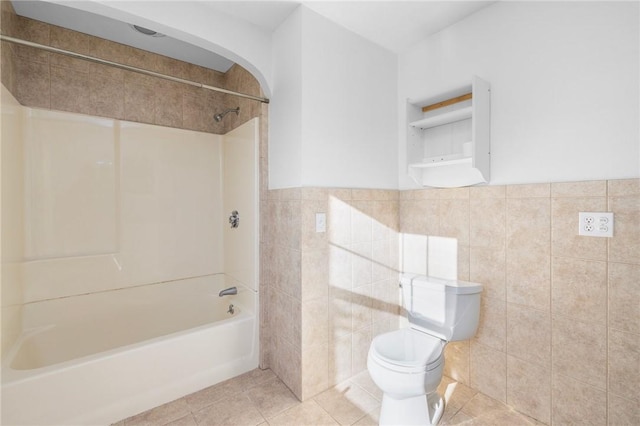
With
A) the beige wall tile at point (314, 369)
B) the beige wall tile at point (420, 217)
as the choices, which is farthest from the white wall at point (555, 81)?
the beige wall tile at point (314, 369)

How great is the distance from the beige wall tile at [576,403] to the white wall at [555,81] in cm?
103

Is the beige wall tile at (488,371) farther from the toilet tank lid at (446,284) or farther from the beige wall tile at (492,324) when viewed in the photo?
the toilet tank lid at (446,284)

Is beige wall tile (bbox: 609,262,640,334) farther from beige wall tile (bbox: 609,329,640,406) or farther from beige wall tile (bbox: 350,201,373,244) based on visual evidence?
beige wall tile (bbox: 350,201,373,244)

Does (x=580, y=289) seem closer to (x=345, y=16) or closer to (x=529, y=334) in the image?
(x=529, y=334)

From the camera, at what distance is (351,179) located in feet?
6.82

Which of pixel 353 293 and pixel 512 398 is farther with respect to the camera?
pixel 353 293

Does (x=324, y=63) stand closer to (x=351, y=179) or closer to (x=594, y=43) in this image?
(x=351, y=179)

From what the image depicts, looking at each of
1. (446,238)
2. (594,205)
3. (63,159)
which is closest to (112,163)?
(63,159)

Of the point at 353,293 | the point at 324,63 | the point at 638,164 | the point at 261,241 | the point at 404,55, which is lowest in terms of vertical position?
the point at 353,293

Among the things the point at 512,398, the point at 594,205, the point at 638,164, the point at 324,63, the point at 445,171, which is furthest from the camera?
the point at 445,171

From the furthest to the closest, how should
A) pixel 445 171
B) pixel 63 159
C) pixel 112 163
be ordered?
1. pixel 112 163
2. pixel 63 159
3. pixel 445 171

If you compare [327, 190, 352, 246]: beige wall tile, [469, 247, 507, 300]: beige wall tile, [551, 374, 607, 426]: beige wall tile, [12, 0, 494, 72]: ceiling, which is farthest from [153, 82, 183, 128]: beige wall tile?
[551, 374, 607, 426]: beige wall tile

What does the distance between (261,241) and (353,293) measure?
77 cm

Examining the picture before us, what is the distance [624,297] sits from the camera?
1379 mm
